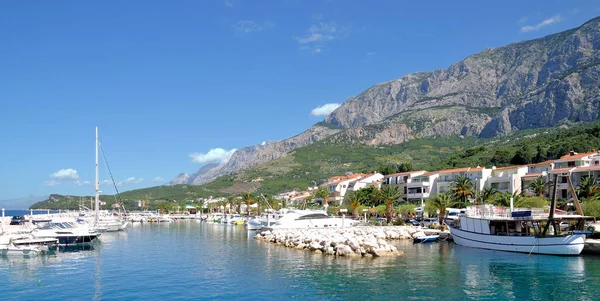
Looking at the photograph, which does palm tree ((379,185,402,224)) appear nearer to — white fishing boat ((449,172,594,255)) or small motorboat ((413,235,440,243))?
small motorboat ((413,235,440,243))

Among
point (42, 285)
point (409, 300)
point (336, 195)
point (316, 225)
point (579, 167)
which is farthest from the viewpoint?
point (336, 195)

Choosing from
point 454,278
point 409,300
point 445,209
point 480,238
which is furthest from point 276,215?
point 409,300

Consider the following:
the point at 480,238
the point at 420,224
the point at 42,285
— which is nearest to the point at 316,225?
the point at 420,224

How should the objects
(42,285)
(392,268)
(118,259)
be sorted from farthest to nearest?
(118,259) < (392,268) < (42,285)

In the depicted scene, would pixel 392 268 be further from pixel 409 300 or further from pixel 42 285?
pixel 42 285

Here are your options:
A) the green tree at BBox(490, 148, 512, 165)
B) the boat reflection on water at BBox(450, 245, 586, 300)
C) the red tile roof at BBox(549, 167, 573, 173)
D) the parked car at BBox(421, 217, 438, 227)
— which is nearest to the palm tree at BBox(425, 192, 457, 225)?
the parked car at BBox(421, 217, 438, 227)

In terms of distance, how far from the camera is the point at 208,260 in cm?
4484

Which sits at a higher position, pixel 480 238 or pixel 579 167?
pixel 579 167

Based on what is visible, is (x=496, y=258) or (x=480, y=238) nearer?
(x=496, y=258)

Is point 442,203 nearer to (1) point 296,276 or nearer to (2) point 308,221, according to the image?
(2) point 308,221

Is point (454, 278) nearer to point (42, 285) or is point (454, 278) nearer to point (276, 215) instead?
point (42, 285)

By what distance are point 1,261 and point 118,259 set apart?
999cm

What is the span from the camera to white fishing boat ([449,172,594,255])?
44.4 m

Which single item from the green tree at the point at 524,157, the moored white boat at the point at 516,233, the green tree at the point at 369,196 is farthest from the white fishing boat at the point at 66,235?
the green tree at the point at 524,157
